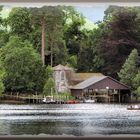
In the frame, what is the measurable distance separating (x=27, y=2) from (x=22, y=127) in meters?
1.83

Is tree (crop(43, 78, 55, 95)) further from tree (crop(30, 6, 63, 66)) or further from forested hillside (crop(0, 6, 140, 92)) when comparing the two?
tree (crop(30, 6, 63, 66))

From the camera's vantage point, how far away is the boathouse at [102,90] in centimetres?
616

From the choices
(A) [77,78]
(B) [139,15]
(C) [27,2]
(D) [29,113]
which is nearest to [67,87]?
(A) [77,78]

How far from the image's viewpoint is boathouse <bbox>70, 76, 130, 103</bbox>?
616cm

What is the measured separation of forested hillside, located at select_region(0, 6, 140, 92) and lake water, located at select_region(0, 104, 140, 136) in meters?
0.31

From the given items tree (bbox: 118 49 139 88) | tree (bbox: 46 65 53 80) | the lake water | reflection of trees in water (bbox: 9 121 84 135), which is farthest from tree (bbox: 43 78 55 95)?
tree (bbox: 118 49 139 88)

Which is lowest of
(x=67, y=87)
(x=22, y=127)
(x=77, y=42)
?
(x=22, y=127)

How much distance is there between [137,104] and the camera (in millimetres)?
6277

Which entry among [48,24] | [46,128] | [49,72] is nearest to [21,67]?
[49,72]

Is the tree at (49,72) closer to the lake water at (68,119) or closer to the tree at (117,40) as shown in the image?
the lake water at (68,119)

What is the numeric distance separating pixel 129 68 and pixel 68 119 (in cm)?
91

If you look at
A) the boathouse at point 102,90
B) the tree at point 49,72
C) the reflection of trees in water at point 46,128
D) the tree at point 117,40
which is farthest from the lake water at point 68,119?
the tree at point 117,40

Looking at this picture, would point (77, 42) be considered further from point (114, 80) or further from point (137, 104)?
point (137, 104)

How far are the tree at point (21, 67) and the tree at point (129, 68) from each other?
0.91 meters
